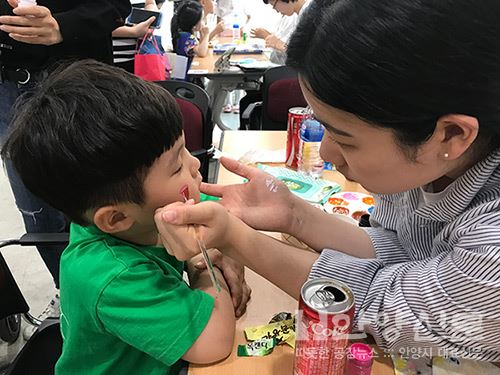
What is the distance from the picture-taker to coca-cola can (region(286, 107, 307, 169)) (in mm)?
1547

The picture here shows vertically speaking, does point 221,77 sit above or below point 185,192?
below

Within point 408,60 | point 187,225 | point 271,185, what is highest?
point 408,60

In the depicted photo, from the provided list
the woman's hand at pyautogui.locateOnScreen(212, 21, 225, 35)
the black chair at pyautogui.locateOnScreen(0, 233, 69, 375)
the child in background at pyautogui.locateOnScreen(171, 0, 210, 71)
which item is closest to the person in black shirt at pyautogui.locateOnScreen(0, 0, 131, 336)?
the black chair at pyautogui.locateOnScreen(0, 233, 69, 375)

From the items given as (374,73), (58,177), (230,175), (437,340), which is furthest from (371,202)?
(58,177)

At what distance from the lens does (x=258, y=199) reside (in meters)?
1.16

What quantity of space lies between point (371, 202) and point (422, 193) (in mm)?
473

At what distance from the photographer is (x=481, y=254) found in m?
0.68

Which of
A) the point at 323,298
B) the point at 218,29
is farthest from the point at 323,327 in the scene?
the point at 218,29

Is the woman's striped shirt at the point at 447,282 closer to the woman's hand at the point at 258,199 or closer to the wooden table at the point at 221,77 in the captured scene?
the woman's hand at the point at 258,199

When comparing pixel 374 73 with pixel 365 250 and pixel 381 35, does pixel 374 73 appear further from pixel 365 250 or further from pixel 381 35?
pixel 365 250

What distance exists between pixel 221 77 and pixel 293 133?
1.76 meters

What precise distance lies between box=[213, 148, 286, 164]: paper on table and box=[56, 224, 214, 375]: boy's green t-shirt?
824 millimetres

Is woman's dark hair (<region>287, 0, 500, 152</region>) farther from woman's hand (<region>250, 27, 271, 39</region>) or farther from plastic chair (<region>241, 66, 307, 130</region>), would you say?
woman's hand (<region>250, 27, 271, 39</region>)

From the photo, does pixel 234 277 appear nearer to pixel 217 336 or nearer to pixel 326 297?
pixel 217 336
